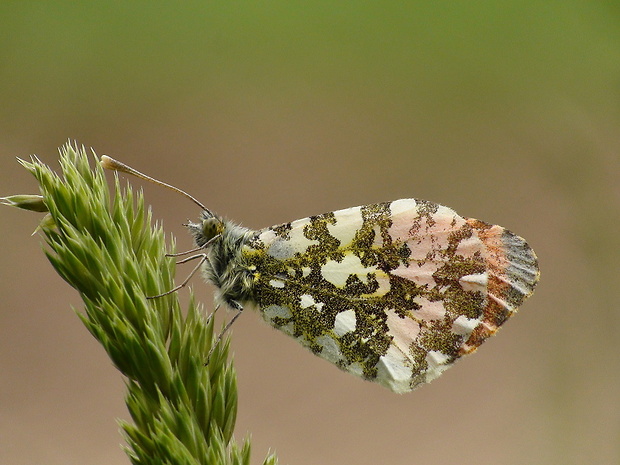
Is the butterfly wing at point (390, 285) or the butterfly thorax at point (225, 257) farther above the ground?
the butterfly thorax at point (225, 257)

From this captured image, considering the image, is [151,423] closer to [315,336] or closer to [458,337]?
[315,336]

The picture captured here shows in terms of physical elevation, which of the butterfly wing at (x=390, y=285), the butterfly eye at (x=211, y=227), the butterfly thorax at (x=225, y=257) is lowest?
the butterfly wing at (x=390, y=285)

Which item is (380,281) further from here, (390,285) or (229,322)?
(229,322)

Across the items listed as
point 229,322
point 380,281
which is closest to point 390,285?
point 380,281

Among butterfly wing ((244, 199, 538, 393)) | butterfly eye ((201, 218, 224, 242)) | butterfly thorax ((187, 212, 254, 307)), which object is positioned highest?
butterfly eye ((201, 218, 224, 242))

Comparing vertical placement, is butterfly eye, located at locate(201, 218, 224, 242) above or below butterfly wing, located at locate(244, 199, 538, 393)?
above

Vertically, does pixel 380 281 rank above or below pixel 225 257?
below

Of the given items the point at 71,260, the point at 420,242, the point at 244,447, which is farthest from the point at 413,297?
the point at 71,260
